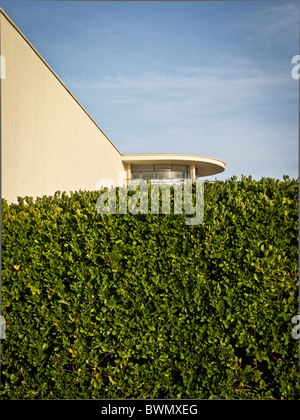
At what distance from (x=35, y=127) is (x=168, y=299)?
200 inches

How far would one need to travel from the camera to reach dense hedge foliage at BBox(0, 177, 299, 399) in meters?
3.54

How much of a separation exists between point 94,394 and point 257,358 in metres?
1.98

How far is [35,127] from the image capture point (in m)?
6.74

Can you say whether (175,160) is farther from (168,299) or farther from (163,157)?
(168,299)

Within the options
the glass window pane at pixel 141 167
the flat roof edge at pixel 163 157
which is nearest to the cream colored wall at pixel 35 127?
the flat roof edge at pixel 163 157

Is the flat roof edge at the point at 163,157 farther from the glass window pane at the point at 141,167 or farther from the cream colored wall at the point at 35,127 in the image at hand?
the cream colored wall at the point at 35,127

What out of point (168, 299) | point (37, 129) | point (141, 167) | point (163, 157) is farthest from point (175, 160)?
point (168, 299)

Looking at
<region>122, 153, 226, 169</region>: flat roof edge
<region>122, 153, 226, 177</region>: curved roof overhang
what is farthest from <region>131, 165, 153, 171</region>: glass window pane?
<region>122, 153, 226, 169</region>: flat roof edge

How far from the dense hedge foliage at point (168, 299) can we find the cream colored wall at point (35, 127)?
2.40 metres

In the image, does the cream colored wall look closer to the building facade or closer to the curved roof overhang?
the building facade

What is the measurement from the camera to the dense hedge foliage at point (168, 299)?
354cm

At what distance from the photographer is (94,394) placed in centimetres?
364
